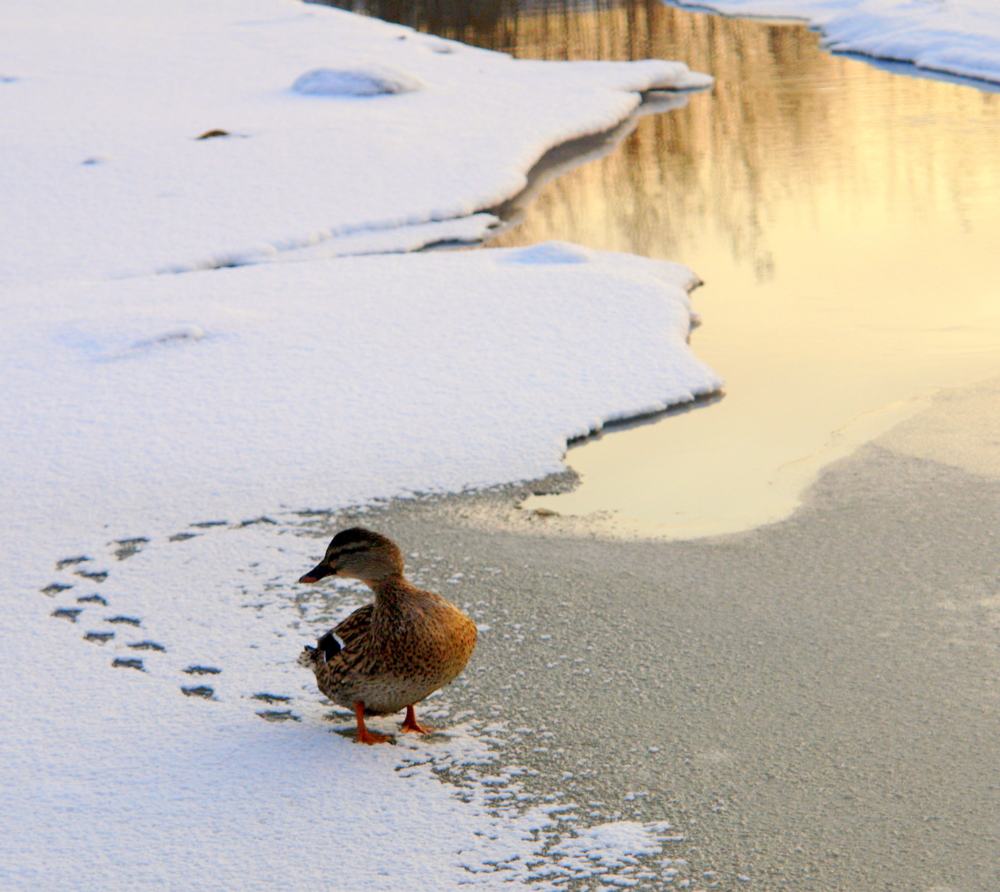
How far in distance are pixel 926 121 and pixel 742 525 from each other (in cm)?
903

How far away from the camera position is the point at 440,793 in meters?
2.80

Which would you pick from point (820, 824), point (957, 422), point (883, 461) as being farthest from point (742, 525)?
point (820, 824)

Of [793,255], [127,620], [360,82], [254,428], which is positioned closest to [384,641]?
[127,620]

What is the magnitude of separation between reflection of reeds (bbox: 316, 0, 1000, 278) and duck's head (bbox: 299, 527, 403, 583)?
5.36 meters

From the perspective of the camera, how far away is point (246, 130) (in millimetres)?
11695

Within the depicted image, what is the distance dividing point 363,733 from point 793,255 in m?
5.92

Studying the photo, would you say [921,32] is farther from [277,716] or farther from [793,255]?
[277,716]

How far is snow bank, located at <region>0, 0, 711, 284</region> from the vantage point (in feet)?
28.9

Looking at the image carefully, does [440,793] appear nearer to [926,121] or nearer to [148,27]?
[926,121]

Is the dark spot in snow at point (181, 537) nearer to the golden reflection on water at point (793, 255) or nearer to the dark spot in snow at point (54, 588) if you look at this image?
the dark spot in snow at point (54, 588)

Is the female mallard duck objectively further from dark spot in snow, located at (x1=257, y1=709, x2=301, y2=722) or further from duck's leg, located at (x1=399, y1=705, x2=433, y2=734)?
dark spot in snow, located at (x1=257, y1=709, x2=301, y2=722)

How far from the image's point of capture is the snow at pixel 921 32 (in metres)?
14.8

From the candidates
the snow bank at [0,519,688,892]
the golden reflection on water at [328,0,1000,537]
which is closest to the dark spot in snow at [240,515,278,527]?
the snow bank at [0,519,688,892]

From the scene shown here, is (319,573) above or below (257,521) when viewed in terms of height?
above
